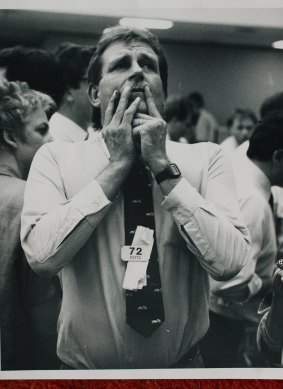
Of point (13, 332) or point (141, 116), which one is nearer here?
point (141, 116)

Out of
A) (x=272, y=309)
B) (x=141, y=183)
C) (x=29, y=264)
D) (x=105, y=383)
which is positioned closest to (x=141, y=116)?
(x=141, y=183)

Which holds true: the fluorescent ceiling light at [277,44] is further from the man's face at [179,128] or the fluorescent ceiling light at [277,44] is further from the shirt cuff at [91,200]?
the shirt cuff at [91,200]

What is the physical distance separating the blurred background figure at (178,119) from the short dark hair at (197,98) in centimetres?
2

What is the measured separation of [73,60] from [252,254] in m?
0.69

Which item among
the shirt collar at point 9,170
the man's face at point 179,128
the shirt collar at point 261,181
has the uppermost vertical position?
the man's face at point 179,128

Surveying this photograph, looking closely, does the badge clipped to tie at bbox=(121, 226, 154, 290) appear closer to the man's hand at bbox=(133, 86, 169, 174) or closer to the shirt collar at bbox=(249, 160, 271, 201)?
the man's hand at bbox=(133, 86, 169, 174)

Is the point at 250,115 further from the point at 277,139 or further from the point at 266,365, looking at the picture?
the point at 266,365

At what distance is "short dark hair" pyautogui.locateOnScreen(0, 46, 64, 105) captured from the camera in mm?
1462

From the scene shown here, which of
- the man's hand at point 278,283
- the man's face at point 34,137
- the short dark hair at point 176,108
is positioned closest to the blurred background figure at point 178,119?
the short dark hair at point 176,108

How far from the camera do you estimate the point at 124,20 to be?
1.46 meters

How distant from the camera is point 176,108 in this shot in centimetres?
147

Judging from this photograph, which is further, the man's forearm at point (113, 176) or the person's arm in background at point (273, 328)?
the person's arm in background at point (273, 328)

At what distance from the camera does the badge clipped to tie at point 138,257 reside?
1443 millimetres

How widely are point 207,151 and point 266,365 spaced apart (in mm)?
597
